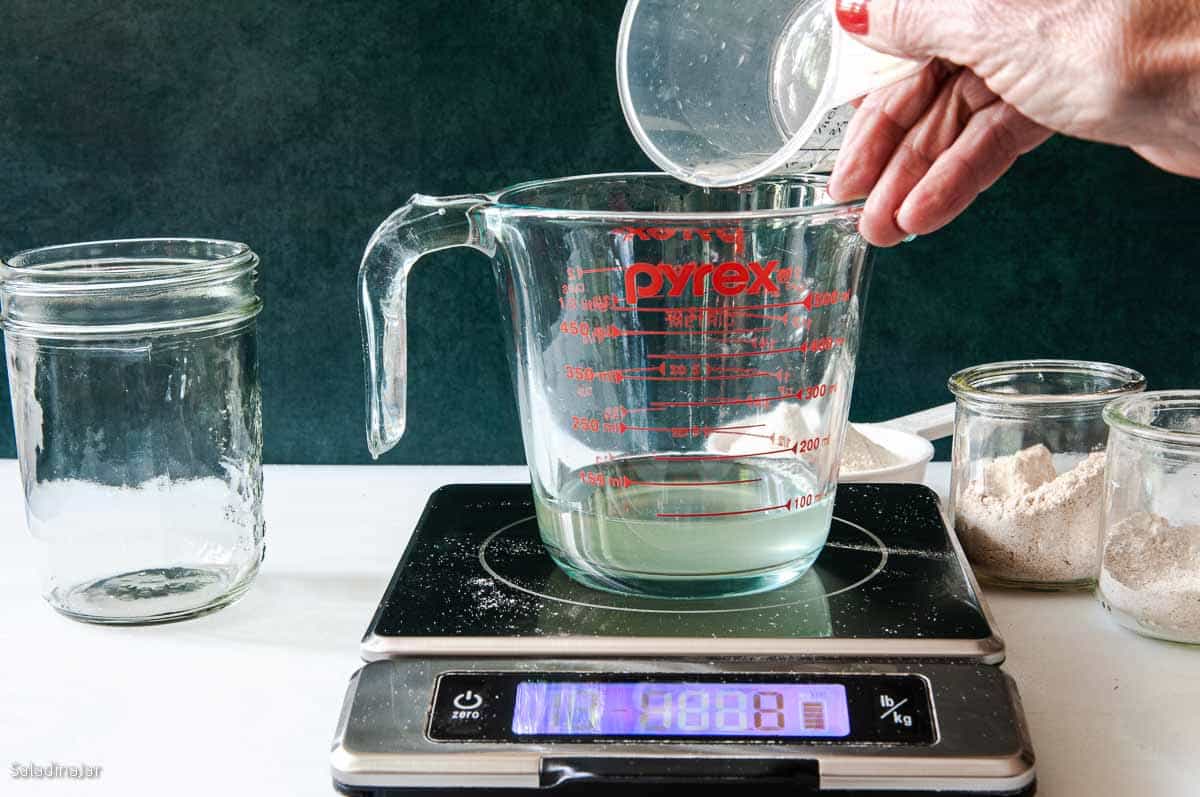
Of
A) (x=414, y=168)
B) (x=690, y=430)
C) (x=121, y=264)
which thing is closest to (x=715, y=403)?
(x=690, y=430)

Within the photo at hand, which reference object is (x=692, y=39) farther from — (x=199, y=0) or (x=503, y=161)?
(x=199, y=0)

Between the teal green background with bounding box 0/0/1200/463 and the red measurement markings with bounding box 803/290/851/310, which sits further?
the teal green background with bounding box 0/0/1200/463

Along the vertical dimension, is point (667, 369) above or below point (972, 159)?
below

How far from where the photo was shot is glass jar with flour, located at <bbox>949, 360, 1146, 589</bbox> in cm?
92

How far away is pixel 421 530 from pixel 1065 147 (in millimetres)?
747

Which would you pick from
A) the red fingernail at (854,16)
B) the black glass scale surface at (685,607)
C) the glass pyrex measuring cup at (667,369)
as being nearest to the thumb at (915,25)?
the red fingernail at (854,16)

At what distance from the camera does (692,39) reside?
0.83 metres

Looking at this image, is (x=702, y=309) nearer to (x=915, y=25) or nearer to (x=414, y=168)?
(x=915, y=25)

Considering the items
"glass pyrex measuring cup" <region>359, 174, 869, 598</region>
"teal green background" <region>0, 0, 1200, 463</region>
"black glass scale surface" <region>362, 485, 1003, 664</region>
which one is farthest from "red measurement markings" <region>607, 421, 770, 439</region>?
"teal green background" <region>0, 0, 1200, 463</region>

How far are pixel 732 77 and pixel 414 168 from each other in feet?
1.69

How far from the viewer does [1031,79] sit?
738 millimetres

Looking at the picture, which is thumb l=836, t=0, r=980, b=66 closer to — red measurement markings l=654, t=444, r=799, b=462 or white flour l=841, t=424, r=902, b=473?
red measurement markings l=654, t=444, r=799, b=462

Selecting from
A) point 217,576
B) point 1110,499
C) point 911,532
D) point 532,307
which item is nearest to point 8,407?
point 217,576

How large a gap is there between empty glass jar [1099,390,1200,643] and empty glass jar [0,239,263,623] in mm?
602
